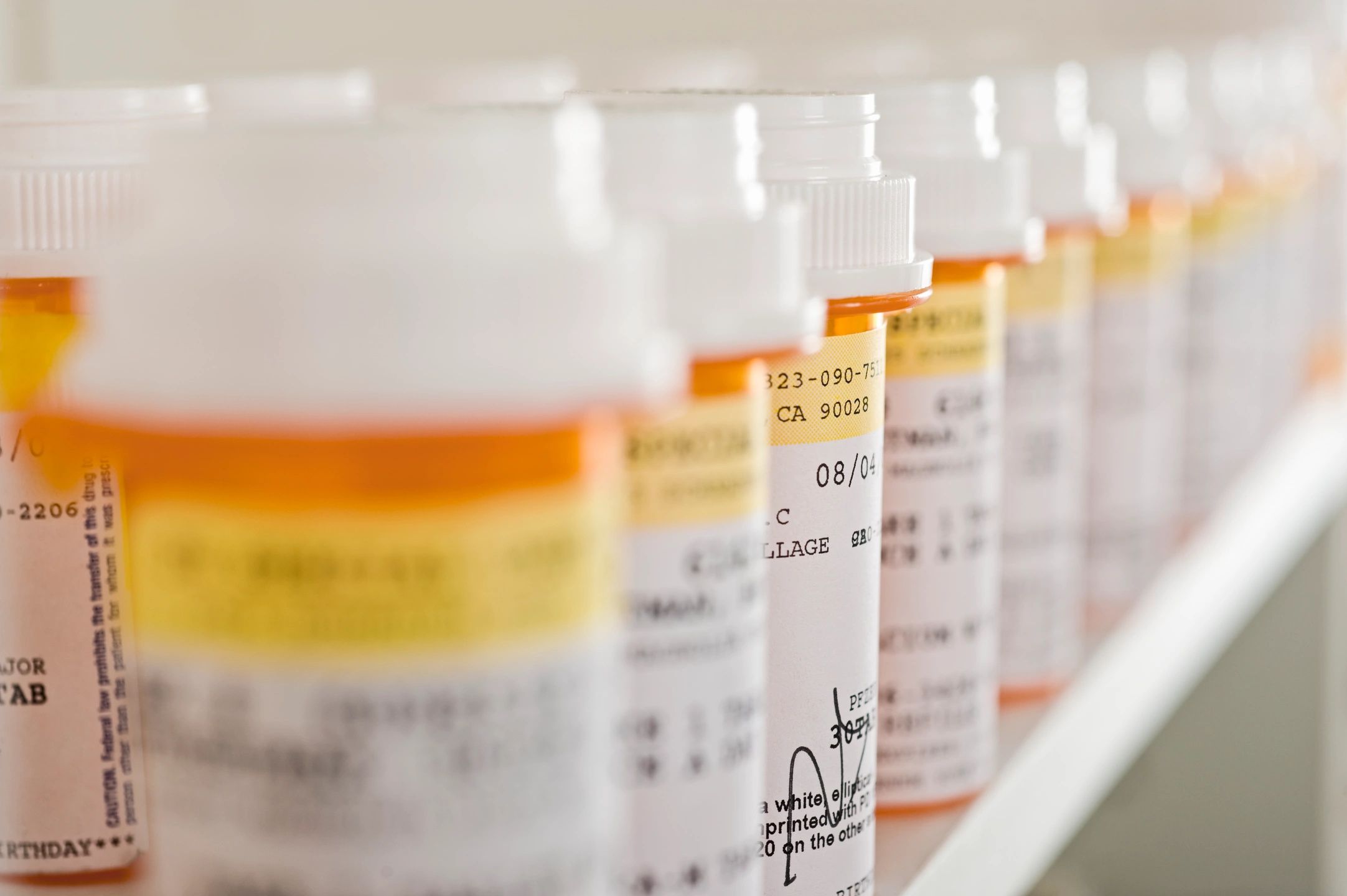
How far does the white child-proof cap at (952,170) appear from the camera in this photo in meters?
0.46

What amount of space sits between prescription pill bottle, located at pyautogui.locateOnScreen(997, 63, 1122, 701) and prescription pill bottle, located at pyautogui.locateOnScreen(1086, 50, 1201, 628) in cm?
9

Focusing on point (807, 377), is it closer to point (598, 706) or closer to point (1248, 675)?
point (598, 706)

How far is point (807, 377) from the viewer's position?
0.36 metres

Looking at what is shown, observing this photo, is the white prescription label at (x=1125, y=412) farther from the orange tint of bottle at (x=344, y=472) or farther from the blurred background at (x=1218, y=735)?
the orange tint of bottle at (x=344, y=472)

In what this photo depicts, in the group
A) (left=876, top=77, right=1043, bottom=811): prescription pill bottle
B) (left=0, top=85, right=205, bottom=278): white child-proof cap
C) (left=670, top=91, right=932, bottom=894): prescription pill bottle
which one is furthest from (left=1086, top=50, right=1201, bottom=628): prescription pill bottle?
(left=0, top=85, right=205, bottom=278): white child-proof cap

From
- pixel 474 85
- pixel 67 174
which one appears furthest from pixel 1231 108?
pixel 67 174

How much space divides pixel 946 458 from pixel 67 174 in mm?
233

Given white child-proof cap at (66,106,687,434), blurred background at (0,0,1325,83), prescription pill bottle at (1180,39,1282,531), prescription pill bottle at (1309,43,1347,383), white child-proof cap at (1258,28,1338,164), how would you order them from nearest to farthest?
white child-proof cap at (66,106,687,434)
blurred background at (0,0,1325,83)
prescription pill bottle at (1180,39,1282,531)
white child-proof cap at (1258,28,1338,164)
prescription pill bottle at (1309,43,1347,383)

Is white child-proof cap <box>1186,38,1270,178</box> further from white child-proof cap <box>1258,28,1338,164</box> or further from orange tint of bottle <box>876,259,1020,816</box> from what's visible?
orange tint of bottle <box>876,259,1020,816</box>

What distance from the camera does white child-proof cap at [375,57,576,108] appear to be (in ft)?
1.90

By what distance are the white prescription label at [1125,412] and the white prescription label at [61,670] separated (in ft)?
1.37

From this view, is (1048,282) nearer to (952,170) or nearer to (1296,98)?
(952,170)

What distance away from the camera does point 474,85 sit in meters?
0.59
